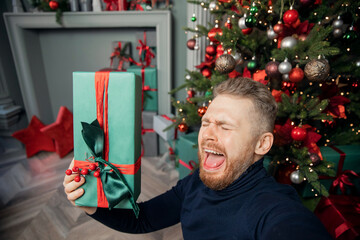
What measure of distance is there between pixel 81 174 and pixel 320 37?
1.32 metres

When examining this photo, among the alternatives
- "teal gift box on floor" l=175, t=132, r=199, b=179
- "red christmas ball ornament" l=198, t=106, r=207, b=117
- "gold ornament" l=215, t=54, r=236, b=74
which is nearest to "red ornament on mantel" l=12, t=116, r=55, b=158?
"teal gift box on floor" l=175, t=132, r=199, b=179

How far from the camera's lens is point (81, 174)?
0.69m

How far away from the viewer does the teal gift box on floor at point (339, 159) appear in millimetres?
1444

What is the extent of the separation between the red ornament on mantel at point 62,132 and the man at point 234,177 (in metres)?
2.08

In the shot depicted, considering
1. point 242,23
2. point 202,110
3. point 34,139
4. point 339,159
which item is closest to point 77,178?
point 202,110

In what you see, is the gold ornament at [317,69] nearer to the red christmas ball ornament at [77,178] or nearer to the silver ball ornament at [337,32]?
the silver ball ornament at [337,32]

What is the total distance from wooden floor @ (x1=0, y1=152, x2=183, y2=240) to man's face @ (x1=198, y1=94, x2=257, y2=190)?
41.9 inches

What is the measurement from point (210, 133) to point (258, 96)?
0.69 feet

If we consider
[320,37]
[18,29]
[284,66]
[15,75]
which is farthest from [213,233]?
[15,75]

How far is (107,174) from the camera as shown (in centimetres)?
68

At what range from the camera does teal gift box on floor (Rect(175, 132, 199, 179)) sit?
5.98 ft

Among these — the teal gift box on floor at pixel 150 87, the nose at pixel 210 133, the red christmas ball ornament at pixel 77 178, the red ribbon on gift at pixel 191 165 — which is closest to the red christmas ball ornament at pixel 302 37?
the nose at pixel 210 133

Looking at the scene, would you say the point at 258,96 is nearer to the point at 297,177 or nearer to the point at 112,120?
the point at 112,120

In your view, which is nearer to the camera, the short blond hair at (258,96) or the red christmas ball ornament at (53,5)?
the short blond hair at (258,96)
